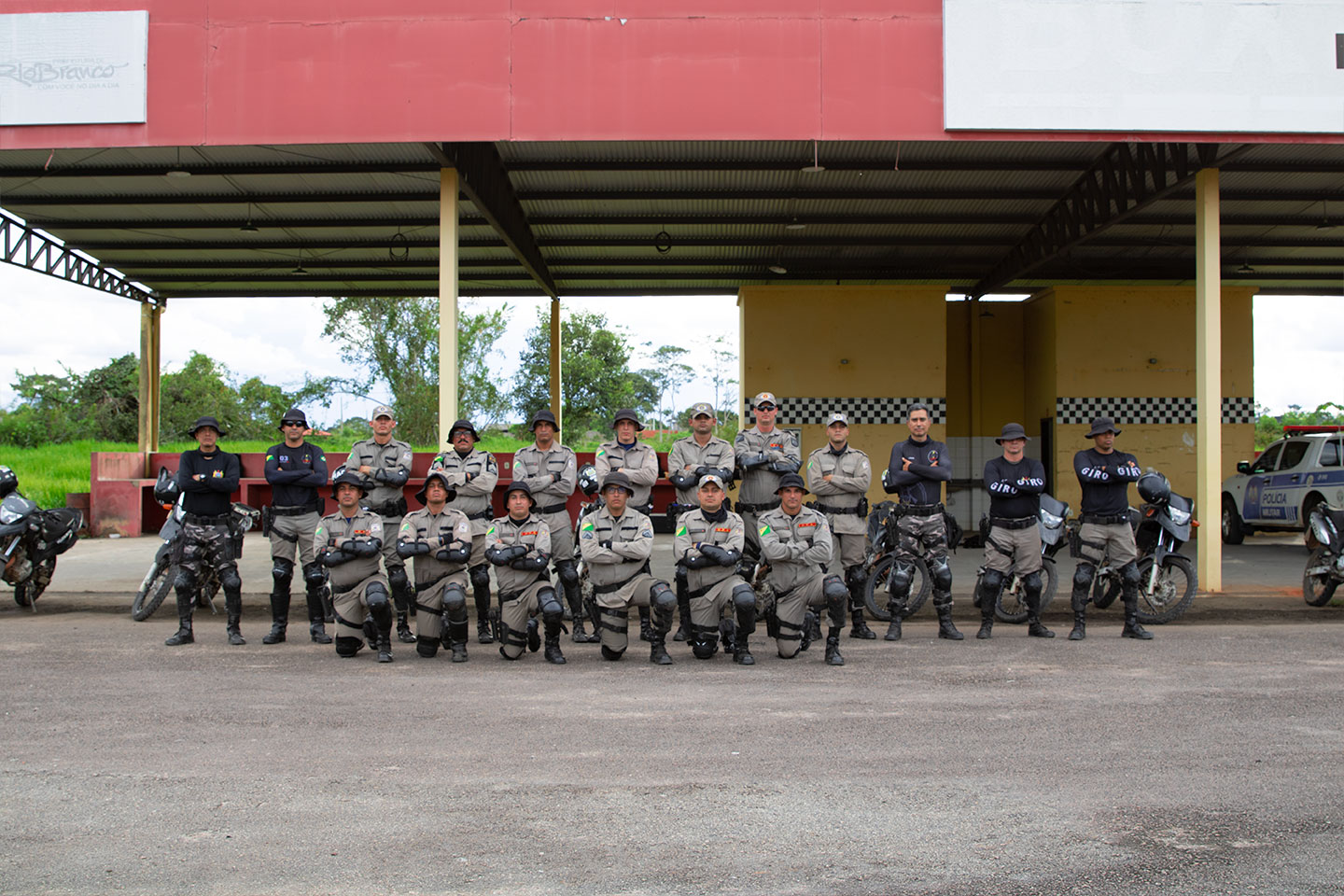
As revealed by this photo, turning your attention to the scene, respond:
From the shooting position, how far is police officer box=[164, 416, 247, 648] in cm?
830

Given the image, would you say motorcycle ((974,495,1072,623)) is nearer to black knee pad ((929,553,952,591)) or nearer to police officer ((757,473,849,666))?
black knee pad ((929,553,952,591))

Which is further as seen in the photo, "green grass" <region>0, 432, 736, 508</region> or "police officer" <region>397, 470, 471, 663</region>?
"green grass" <region>0, 432, 736, 508</region>

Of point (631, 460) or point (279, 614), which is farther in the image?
point (631, 460)

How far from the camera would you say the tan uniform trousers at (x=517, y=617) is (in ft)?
24.3

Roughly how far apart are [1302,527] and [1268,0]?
7910 mm

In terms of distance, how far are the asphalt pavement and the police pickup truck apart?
7.36 meters

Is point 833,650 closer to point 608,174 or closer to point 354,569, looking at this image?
point 354,569

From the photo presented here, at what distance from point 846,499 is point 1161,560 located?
305 cm

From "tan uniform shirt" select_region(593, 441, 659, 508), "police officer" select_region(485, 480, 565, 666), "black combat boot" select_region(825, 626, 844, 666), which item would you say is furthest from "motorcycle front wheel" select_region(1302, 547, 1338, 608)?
"police officer" select_region(485, 480, 565, 666)

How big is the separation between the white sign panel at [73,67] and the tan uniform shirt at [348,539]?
16.6 ft

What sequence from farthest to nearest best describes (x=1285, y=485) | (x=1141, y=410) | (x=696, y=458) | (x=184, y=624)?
(x=1141, y=410)
(x=1285, y=485)
(x=696, y=458)
(x=184, y=624)

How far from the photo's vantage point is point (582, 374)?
112 feet

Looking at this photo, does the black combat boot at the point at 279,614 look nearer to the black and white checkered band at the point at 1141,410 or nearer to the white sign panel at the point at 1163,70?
the white sign panel at the point at 1163,70

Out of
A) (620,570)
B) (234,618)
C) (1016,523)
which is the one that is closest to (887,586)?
(1016,523)
